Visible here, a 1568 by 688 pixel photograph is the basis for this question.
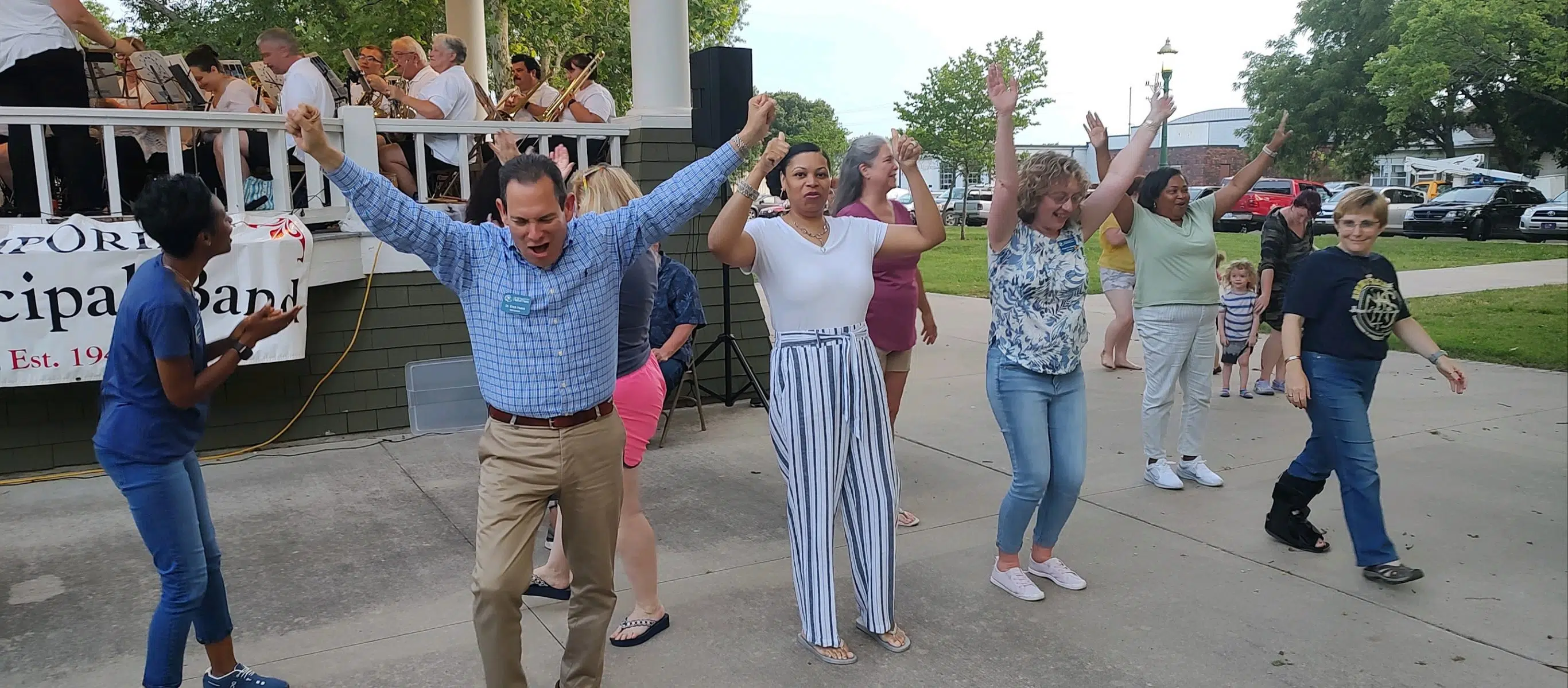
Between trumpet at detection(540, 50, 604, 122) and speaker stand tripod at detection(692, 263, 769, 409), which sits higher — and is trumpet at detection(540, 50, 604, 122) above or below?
above

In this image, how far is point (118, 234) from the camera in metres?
5.70

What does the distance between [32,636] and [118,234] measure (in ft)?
8.81

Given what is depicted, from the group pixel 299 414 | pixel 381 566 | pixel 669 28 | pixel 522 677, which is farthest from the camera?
pixel 669 28

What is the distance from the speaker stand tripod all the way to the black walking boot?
129 inches

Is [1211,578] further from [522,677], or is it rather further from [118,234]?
[118,234]

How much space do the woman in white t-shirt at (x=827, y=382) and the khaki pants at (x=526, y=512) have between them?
0.67 metres

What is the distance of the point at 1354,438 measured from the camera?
4148 mm

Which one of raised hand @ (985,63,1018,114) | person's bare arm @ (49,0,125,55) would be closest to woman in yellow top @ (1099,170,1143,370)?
raised hand @ (985,63,1018,114)

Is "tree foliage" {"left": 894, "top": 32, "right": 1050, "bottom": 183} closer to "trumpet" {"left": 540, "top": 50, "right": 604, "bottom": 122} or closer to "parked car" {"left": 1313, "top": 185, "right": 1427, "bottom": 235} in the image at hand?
A: "parked car" {"left": 1313, "top": 185, "right": 1427, "bottom": 235}

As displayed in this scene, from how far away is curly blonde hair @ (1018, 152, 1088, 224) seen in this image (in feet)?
12.8

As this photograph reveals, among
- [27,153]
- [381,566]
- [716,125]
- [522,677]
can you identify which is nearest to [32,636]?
[381,566]

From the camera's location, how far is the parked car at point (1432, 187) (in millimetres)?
35884

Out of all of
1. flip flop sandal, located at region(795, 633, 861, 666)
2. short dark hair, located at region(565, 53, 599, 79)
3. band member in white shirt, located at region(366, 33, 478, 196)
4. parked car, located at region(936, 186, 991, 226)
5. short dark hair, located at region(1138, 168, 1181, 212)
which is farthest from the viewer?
parked car, located at region(936, 186, 991, 226)

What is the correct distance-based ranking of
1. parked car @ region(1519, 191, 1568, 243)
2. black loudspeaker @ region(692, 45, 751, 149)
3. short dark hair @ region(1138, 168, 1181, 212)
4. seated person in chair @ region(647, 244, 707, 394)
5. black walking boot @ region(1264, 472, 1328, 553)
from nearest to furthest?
black walking boot @ region(1264, 472, 1328, 553) → seated person in chair @ region(647, 244, 707, 394) → short dark hair @ region(1138, 168, 1181, 212) → black loudspeaker @ region(692, 45, 751, 149) → parked car @ region(1519, 191, 1568, 243)
